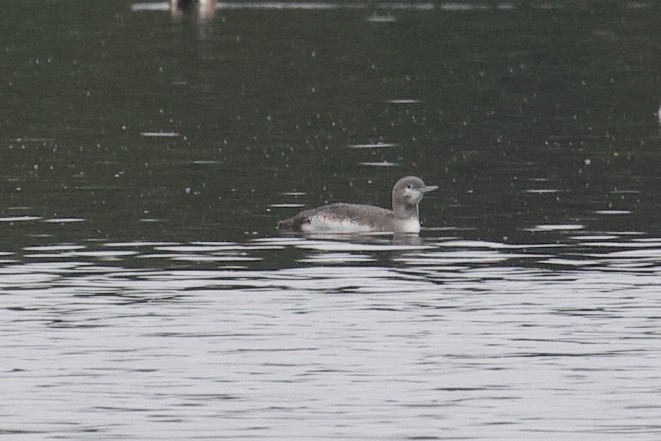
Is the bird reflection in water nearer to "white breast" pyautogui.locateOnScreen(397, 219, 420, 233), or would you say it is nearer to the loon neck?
the loon neck

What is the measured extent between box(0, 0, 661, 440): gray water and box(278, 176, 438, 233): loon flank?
36 centimetres

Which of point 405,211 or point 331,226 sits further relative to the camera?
point 405,211

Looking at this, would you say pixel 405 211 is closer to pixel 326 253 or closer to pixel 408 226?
pixel 408 226

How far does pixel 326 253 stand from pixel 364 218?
1938mm

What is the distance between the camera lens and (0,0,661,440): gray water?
17.1 meters

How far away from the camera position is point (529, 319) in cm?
2058

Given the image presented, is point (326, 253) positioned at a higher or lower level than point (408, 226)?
lower

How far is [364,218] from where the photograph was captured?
27.3 metres

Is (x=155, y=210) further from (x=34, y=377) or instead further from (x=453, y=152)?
(x=34, y=377)

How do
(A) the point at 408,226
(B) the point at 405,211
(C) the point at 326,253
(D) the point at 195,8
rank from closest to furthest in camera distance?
(C) the point at 326,253, (A) the point at 408,226, (B) the point at 405,211, (D) the point at 195,8

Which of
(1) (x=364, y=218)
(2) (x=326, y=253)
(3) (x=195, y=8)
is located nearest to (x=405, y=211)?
(1) (x=364, y=218)

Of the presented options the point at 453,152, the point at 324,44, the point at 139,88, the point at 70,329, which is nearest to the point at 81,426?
the point at 70,329

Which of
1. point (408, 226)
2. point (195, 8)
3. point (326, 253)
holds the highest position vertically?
point (195, 8)

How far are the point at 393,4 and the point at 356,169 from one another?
43366mm
